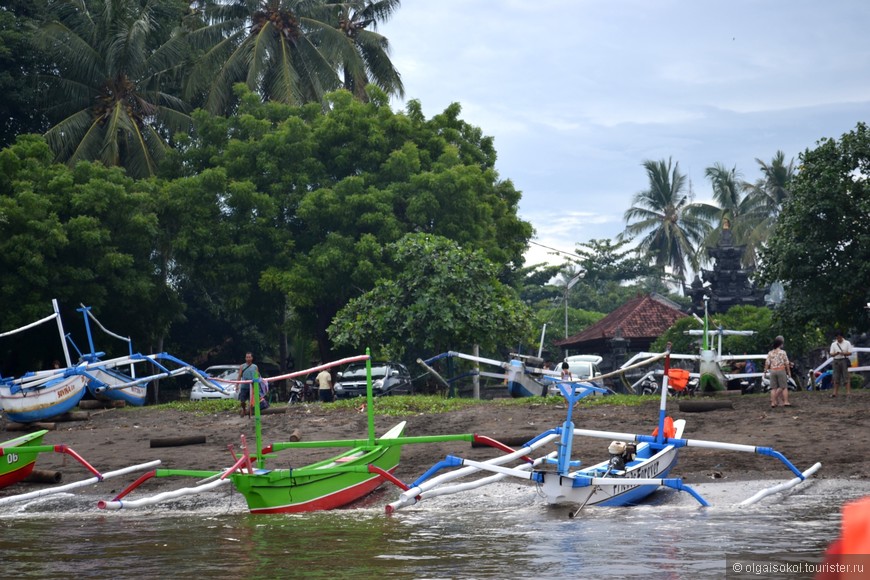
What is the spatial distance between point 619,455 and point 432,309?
14.8m

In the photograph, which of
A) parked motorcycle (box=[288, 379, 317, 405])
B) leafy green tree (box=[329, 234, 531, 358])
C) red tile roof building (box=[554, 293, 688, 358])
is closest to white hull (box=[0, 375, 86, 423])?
leafy green tree (box=[329, 234, 531, 358])

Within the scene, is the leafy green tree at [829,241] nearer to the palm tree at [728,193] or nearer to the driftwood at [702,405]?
the driftwood at [702,405]

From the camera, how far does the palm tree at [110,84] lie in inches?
1473

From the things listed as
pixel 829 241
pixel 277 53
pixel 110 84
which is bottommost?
pixel 829 241

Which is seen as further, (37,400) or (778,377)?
(37,400)

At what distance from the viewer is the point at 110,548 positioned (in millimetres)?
11688

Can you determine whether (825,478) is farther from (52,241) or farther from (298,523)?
(52,241)

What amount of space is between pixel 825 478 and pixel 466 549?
6.60 metres

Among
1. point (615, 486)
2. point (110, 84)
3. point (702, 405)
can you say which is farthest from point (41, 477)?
point (110, 84)

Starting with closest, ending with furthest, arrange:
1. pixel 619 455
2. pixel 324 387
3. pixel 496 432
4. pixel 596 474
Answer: pixel 596 474 < pixel 619 455 < pixel 496 432 < pixel 324 387

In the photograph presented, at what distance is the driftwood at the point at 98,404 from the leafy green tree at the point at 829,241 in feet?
59.2

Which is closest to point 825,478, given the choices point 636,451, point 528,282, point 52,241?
point 636,451

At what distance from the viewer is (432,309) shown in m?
28.2

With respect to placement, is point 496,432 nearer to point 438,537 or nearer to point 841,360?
point 438,537
